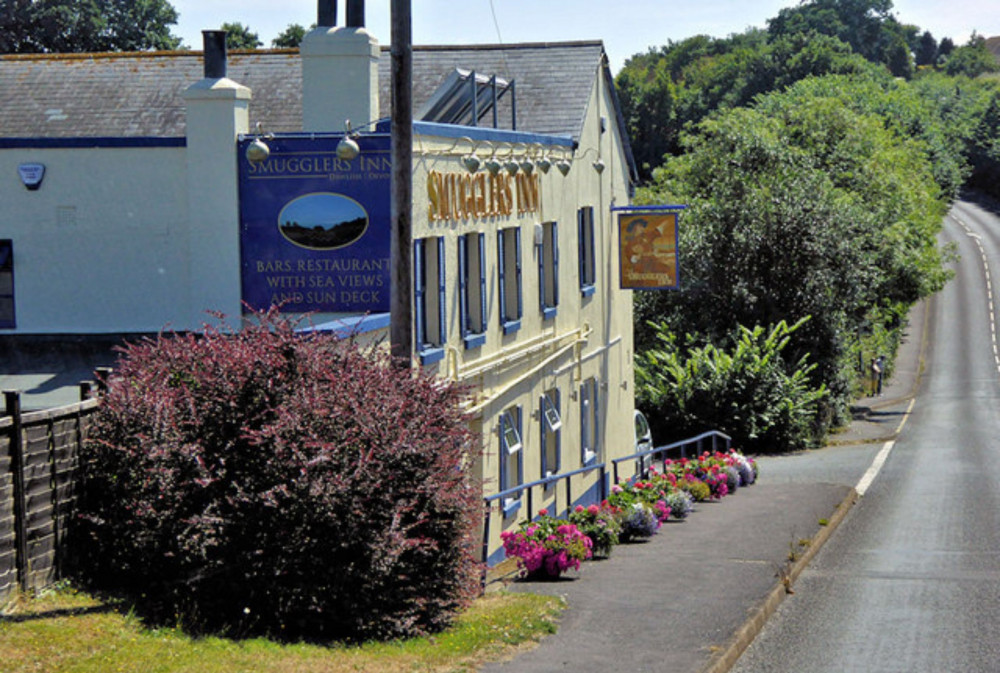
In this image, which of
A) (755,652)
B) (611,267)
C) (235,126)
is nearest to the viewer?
(755,652)

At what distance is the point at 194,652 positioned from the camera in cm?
956

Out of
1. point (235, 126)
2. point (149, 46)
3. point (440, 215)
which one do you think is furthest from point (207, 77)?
point (149, 46)

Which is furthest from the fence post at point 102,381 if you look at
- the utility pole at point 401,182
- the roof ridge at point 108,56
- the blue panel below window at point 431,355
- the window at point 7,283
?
the roof ridge at point 108,56

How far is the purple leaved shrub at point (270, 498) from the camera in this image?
10586 mm

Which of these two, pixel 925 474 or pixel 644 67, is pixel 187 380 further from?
pixel 644 67

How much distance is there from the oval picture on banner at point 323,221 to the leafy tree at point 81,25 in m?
44.9

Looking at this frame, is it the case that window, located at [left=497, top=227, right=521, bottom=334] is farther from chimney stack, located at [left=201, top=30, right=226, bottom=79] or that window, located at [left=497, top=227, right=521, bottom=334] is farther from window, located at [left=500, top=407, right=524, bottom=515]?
chimney stack, located at [left=201, top=30, right=226, bottom=79]

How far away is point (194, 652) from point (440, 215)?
28.5 feet

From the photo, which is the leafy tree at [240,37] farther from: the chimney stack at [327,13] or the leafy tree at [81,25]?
→ the chimney stack at [327,13]

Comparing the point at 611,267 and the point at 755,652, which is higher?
the point at 611,267

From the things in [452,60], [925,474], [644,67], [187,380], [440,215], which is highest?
[644,67]

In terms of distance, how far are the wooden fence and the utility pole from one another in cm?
300

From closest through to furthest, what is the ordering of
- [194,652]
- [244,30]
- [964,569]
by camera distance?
[194,652] < [964,569] < [244,30]

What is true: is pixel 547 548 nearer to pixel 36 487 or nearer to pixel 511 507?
pixel 511 507
